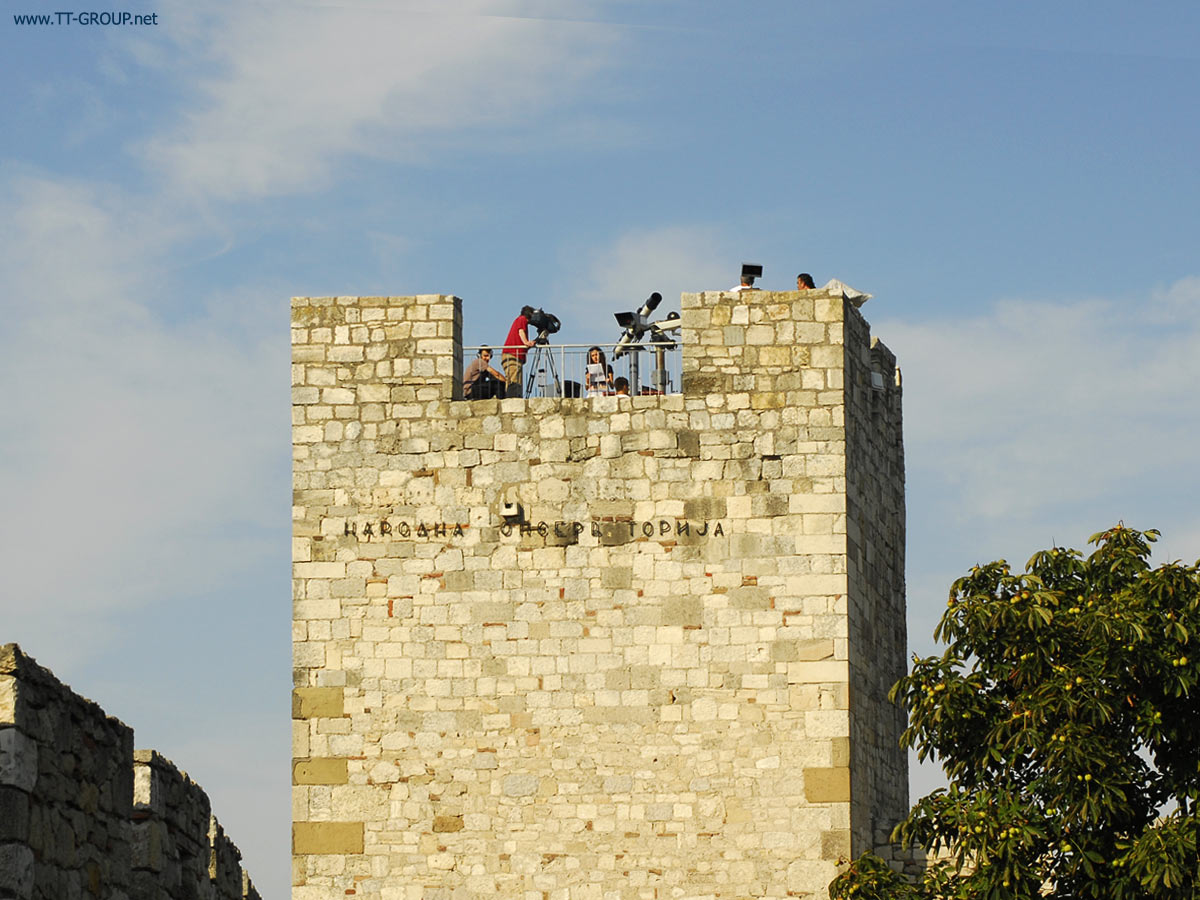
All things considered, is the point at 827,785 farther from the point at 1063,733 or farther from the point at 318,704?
the point at 318,704

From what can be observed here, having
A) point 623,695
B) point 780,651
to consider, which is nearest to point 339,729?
point 623,695

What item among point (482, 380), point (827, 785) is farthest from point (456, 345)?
point (827, 785)

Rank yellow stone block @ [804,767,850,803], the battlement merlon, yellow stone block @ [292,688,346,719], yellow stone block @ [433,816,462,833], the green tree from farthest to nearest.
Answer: the battlement merlon
yellow stone block @ [292,688,346,719]
yellow stone block @ [433,816,462,833]
yellow stone block @ [804,767,850,803]
the green tree

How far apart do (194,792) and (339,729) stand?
137 inches

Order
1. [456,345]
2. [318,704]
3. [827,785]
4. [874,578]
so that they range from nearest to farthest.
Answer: [827,785] → [318,704] → [456,345] → [874,578]

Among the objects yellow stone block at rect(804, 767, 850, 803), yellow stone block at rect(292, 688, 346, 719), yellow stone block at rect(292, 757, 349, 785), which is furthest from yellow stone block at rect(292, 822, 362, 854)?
yellow stone block at rect(804, 767, 850, 803)

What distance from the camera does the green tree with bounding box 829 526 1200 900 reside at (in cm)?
1291

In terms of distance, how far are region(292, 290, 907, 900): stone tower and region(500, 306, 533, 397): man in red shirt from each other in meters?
0.48

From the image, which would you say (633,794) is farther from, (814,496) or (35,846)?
(35,846)

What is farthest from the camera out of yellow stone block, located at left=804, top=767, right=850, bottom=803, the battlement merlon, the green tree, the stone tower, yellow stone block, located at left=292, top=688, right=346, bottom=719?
the battlement merlon

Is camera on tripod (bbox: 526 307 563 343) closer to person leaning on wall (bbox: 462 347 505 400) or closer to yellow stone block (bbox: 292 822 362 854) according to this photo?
person leaning on wall (bbox: 462 347 505 400)

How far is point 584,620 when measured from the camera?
15102 mm

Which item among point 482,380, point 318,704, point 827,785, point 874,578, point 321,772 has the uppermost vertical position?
point 482,380

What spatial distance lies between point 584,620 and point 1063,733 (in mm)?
3832
